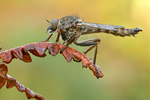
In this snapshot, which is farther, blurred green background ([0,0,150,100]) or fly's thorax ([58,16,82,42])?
blurred green background ([0,0,150,100])

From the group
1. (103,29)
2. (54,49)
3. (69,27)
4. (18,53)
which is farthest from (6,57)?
(103,29)

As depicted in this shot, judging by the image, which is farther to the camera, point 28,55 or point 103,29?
point 103,29

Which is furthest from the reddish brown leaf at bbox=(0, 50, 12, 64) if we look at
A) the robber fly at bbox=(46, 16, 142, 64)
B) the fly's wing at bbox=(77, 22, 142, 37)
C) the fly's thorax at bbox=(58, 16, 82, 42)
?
the fly's wing at bbox=(77, 22, 142, 37)

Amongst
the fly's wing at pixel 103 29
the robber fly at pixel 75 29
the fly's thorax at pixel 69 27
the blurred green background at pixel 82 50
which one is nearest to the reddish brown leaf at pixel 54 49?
the robber fly at pixel 75 29

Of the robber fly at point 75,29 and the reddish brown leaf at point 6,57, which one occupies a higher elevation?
the robber fly at point 75,29

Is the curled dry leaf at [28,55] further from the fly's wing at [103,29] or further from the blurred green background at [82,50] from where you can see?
the blurred green background at [82,50]

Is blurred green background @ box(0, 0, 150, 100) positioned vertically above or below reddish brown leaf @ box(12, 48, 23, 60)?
above

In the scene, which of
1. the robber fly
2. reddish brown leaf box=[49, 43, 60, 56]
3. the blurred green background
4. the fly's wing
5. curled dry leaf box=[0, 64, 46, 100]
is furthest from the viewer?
the blurred green background

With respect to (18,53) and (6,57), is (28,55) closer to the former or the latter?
(18,53)

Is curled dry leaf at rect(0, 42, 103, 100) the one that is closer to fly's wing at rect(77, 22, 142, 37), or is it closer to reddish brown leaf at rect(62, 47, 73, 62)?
reddish brown leaf at rect(62, 47, 73, 62)
